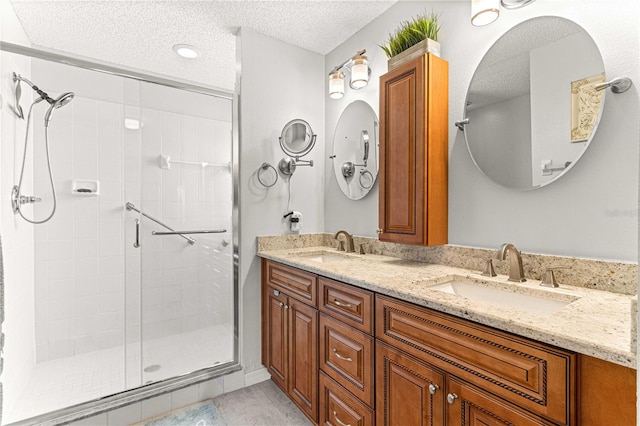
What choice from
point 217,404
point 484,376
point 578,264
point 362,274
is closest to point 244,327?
point 217,404

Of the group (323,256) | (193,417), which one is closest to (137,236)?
(193,417)

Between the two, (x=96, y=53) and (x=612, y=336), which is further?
(x=96, y=53)

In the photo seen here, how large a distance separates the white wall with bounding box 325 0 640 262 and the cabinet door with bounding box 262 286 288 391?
1.16 meters

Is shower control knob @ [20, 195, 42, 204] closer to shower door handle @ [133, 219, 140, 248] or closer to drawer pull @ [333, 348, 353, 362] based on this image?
shower door handle @ [133, 219, 140, 248]

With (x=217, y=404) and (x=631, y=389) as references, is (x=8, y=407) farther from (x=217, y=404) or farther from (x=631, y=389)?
(x=631, y=389)

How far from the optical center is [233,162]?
2.24 metres

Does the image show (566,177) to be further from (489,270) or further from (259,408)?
(259,408)

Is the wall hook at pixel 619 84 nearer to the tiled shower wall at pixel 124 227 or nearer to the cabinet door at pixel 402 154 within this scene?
the cabinet door at pixel 402 154

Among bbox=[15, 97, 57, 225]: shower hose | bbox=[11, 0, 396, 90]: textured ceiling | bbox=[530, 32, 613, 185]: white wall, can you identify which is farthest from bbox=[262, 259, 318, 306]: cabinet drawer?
bbox=[11, 0, 396, 90]: textured ceiling

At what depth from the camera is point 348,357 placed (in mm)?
1390

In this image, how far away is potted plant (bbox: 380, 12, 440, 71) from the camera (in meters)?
1.54

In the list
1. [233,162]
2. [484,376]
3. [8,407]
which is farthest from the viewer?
[233,162]

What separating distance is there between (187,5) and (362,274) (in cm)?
206

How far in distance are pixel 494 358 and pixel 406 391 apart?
1.33 feet
